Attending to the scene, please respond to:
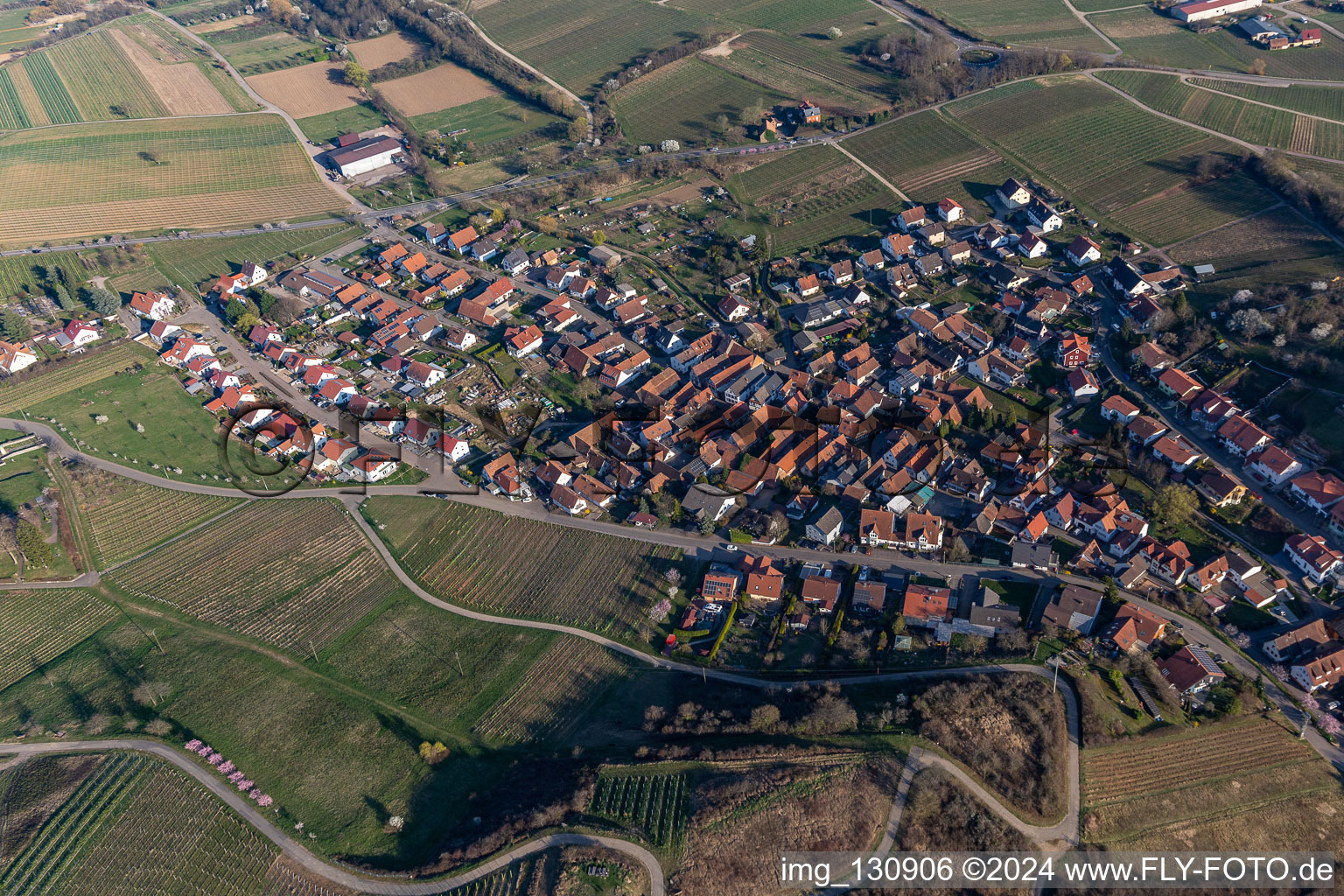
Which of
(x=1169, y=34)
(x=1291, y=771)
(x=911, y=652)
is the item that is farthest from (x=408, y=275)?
(x=1169, y=34)

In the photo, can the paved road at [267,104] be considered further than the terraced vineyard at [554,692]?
Yes

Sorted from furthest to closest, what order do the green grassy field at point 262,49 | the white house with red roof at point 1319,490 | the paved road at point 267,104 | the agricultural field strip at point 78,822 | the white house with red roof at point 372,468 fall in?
the green grassy field at point 262,49 → the paved road at point 267,104 → the white house with red roof at point 372,468 → the white house with red roof at point 1319,490 → the agricultural field strip at point 78,822

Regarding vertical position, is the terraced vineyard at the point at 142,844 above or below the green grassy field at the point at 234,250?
below

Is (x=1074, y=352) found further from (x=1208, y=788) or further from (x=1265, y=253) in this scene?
(x=1208, y=788)

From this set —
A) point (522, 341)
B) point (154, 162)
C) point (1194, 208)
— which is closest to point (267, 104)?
point (154, 162)

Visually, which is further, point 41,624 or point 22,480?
point 22,480

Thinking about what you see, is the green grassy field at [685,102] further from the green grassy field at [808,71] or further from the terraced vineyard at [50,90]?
the terraced vineyard at [50,90]

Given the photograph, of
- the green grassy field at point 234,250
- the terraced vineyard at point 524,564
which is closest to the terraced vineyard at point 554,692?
the terraced vineyard at point 524,564
